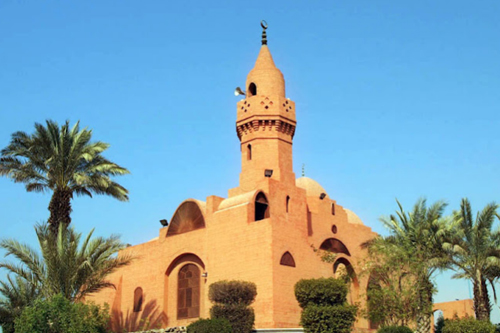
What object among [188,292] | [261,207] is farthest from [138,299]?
[261,207]

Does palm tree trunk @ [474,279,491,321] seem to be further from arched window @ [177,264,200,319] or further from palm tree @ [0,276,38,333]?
palm tree @ [0,276,38,333]

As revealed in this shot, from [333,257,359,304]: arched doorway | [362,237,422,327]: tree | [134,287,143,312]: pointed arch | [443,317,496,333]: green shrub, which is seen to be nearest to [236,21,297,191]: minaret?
[333,257,359,304]: arched doorway

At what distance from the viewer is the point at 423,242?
25.9 metres

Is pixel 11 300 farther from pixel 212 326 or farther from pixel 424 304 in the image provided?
pixel 424 304

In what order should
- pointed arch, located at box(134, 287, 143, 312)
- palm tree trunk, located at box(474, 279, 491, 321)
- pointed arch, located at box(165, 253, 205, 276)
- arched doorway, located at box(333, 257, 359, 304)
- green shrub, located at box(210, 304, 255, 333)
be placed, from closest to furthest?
green shrub, located at box(210, 304, 255, 333)
palm tree trunk, located at box(474, 279, 491, 321)
pointed arch, located at box(165, 253, 205, 276)
arched doorway, located at box(333, 257, 359, 304)
pointed arch, located at box(134, 287, 143, 312)

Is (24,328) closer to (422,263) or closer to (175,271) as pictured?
(175,271)

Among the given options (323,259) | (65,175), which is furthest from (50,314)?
(323,259)

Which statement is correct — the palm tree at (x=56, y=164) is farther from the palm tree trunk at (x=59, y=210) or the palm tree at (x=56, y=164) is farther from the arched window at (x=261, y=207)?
the arched window at (x=261, y=207)

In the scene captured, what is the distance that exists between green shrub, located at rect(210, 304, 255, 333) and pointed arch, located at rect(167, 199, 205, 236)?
6.61 meters

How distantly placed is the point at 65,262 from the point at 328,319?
31.1ft

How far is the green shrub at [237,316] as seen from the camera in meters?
21.8

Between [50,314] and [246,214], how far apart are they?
9799 mm

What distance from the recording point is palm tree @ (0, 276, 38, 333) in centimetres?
2492

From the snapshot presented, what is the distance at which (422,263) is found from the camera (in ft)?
81.4
